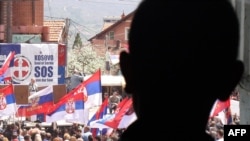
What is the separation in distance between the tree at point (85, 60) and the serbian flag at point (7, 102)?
4116 centimetres

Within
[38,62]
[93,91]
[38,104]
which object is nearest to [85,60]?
[38,62]

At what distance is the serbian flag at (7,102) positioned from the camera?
43.8 ft

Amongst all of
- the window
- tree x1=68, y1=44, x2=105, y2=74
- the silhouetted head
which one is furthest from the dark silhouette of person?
the window

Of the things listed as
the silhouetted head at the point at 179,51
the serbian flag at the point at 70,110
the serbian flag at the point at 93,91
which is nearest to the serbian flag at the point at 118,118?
→ the serbian flag at the point at 70,110

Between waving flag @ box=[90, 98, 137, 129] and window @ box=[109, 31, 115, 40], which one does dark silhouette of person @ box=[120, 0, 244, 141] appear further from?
window @ box=[109, 31, 115, 40]

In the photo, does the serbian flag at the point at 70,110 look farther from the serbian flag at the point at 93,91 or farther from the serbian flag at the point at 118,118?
the serbian flag at the point at 118,118

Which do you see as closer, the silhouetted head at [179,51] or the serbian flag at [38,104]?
the silhouetted head at [179,51]

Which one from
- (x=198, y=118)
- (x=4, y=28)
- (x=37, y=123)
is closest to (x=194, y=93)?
(x=198, y=118)

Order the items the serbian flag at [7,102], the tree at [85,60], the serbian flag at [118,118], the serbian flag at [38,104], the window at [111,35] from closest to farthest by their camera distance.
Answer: the serbian flag at [118,118], the serbian flag at [7,102], the serbian flag at [38,104], the tree at [85,60], the window at [111,35]

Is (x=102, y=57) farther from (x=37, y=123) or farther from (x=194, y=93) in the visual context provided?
(x=194, y=93)

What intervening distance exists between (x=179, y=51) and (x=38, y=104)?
12.8 metres

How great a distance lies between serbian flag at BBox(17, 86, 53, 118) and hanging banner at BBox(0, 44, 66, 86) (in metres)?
8.39

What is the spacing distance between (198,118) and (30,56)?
72.9ft

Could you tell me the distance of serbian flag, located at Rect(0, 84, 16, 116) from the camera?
13348 mm
